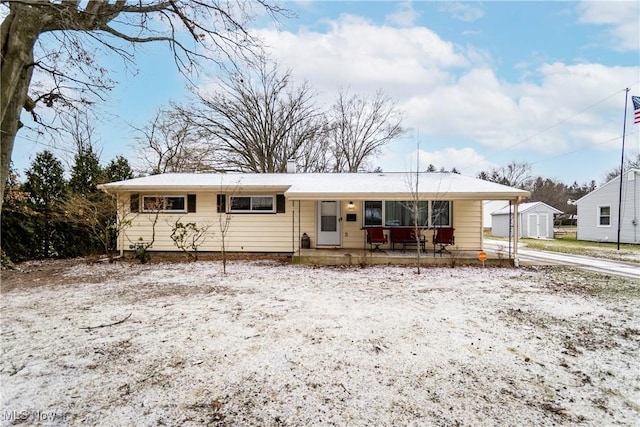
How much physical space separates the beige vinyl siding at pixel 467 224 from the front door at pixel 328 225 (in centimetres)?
389

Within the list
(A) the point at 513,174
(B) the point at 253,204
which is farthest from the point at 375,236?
(A) the point at 513,174

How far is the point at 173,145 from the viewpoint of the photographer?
A: 2053cm

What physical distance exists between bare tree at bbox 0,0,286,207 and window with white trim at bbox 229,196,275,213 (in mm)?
4843

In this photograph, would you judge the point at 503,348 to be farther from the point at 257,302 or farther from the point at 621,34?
the point at 621,34

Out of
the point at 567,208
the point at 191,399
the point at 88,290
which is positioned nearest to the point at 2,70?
the point at 88,290

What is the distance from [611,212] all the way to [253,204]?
19939 mm

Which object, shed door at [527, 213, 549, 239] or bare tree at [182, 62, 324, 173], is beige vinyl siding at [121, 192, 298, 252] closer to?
bare tree at [182, 62, 324, 173]

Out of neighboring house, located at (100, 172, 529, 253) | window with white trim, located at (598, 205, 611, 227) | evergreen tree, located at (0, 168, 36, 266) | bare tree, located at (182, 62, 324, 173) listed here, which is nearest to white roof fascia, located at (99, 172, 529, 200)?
neighboring house, located at (100, 172, 529, 253)

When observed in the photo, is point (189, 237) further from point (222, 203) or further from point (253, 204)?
point (253, 204)

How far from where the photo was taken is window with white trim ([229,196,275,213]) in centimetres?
1062

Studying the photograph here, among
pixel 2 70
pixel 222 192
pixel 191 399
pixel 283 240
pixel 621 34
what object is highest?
pixel 621 34

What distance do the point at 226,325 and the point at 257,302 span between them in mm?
1123

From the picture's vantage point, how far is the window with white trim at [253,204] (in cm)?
1062

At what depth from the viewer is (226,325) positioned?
13.9ft
